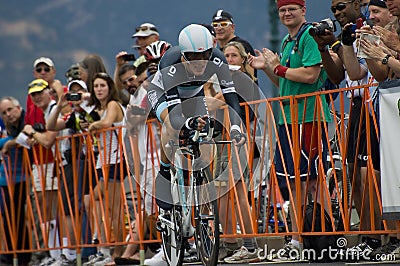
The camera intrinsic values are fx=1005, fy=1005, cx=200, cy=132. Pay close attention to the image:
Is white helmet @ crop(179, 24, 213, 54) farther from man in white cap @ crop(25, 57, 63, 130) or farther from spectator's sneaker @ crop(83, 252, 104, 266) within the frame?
man in white cap @ crop(25, 57, 63, 130)

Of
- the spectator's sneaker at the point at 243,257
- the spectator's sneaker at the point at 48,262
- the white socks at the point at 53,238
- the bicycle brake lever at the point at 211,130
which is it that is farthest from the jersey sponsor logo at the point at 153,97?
the spectator's sneaker at the point at 48,262

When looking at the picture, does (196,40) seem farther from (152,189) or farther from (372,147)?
(152,189)

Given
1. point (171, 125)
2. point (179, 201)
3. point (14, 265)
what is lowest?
point (14, 265)

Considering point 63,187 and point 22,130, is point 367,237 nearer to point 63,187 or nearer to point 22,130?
point 63,187

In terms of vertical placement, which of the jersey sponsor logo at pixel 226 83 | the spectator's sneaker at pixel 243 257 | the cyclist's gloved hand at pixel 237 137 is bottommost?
the spectator's sneaker at pixel 243 257

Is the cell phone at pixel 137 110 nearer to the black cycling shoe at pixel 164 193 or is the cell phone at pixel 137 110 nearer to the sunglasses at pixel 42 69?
the black cycling shoe at pixel 164 193

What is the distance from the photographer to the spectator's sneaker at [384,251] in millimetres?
8797

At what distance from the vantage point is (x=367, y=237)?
9.23 meters

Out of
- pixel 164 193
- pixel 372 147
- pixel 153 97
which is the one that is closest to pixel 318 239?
pixel 372 147

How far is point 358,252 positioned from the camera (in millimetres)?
9227

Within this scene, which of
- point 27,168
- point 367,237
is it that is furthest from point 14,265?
point 367,237

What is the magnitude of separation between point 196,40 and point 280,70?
5.19 feet

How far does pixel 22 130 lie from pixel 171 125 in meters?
5.30

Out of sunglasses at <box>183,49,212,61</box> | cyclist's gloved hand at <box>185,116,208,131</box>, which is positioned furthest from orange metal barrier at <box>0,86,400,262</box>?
cyclist's gloved hand at <box>185,116,208,131</box>
